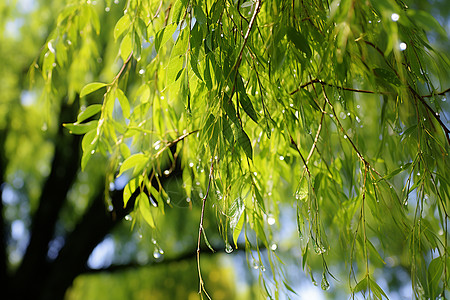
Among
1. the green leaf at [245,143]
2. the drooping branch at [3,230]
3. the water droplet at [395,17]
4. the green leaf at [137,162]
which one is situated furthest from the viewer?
the drooping branch at [3,230]

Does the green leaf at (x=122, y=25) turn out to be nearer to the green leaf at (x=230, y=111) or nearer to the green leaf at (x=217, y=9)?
the green leaf at (x=217, y=9)

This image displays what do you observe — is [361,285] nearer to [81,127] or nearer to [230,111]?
[230,111]

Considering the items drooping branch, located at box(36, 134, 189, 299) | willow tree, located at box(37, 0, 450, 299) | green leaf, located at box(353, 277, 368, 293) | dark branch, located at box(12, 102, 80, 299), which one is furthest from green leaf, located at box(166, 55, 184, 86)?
dark branch, located at box(12, 102, 80, 299)

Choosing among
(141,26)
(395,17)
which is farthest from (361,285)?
(141,26)

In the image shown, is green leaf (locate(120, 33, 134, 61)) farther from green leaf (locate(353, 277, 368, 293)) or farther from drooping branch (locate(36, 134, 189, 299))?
drooping branch (locate(36, 134, 189, 299))

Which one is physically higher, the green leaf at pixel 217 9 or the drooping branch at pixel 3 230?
the green leaf at pixel 217 9

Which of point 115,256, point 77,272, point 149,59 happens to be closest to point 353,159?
point 149,59

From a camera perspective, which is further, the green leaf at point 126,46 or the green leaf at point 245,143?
the green leaf at point 126,46

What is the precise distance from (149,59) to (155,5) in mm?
204

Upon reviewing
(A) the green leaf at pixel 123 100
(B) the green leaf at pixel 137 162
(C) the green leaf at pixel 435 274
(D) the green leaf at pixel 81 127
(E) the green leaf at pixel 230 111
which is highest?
(E) the green leaf at pixel 230 111

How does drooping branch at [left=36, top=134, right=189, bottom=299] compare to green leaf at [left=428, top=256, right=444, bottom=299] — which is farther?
drooping branch at [left=36, top=134, right=189, bottom=299]

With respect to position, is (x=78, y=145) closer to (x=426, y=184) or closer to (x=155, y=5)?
(x=155, y=5)

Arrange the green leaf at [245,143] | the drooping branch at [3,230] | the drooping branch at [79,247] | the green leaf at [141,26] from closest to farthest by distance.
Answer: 1. the green leaf at [245,143]
2. the green leaf at [141,26]
3. the drooping branch at [79,247]
4. the drooping branch at [3,230]

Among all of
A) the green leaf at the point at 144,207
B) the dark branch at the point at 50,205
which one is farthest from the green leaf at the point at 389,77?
the dark branch at the point at 50,205
